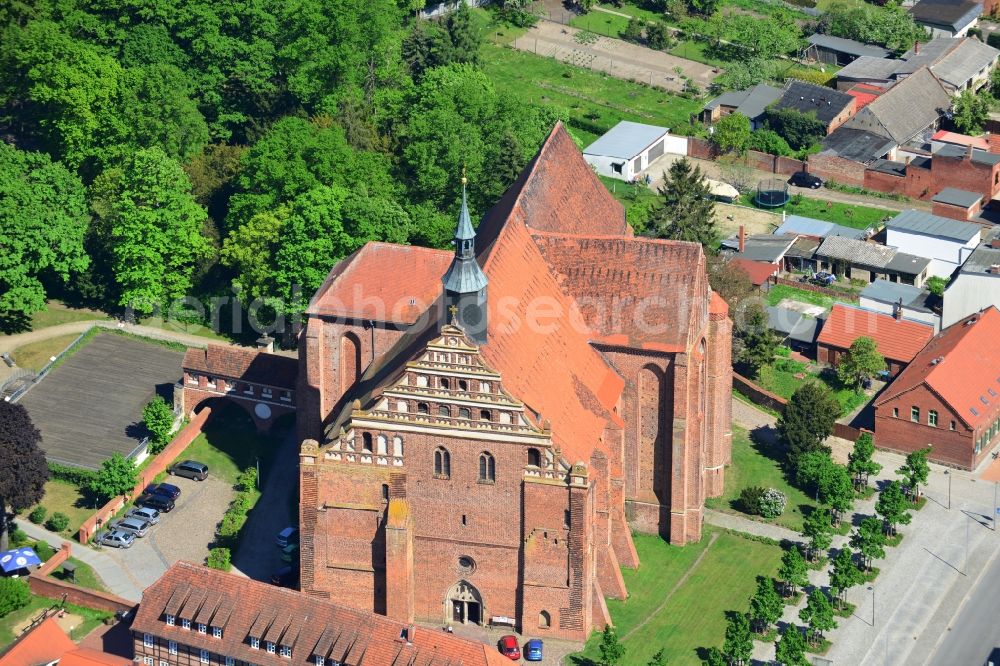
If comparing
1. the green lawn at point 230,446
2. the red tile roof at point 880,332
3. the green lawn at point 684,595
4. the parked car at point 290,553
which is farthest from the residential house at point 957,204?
the parked car at point 290,553

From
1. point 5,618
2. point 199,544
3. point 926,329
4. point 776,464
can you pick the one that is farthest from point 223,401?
point 926,329

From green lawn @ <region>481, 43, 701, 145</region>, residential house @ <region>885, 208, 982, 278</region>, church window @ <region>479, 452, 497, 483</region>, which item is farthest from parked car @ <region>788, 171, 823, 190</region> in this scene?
church window @ <region>479, 452, 497, 483</region>

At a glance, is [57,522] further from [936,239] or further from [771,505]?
[936,239]

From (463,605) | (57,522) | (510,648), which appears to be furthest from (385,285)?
(510,648)

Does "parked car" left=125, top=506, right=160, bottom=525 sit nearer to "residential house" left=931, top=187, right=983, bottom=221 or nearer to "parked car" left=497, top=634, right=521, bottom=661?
"parked car" left=497, top=634, right=521, bottom=661

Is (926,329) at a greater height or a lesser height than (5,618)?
greater

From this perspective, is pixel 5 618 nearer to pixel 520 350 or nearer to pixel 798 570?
pixel 520 350

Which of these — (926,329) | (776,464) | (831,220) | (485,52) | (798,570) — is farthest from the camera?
(485,52)
